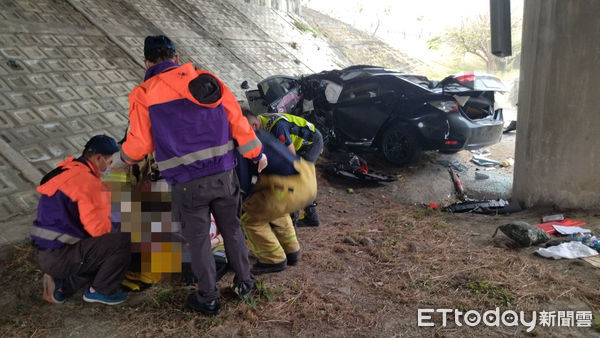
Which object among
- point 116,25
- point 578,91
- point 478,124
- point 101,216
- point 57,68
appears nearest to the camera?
point 101,216

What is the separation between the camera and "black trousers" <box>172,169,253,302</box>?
8.82ft

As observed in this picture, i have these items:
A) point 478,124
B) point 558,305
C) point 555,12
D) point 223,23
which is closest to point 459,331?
point 558,305

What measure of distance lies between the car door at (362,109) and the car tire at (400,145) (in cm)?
24

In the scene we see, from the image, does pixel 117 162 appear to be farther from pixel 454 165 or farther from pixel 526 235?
pixel 454 165

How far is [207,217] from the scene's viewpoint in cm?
279

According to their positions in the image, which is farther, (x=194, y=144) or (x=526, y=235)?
(x=526, y=235)

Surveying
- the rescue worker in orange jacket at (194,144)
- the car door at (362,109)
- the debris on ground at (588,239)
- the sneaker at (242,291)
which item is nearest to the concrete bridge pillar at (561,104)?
the debris on ground at (588,239)

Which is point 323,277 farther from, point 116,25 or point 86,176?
point 116,25

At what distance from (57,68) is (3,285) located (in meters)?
5.07

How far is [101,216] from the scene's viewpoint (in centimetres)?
289

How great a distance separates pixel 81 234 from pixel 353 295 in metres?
2.01

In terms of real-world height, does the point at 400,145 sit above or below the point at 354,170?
above

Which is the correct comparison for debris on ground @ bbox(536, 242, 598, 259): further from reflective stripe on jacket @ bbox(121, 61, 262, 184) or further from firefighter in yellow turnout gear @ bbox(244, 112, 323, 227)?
reflective stripe on jacket @ bbox(121, 61, 262, 184)

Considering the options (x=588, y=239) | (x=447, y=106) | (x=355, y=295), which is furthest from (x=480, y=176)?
(x=355, y=295)
